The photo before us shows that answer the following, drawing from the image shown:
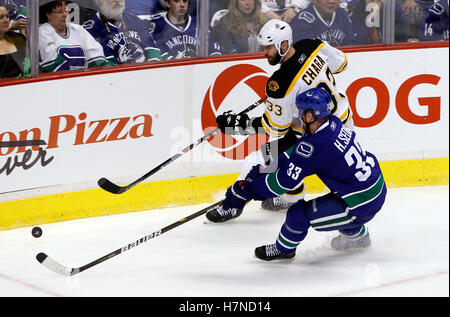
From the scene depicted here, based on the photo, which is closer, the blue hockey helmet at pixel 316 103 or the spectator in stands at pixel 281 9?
the blue hockey helmet at pixel 316 103

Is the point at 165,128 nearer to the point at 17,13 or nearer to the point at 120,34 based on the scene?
the point at 120,34

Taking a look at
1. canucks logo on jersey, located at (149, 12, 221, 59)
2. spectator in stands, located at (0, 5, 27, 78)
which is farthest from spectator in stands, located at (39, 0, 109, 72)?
canucks logo on jersey, located at (149, 12, 221, 59)

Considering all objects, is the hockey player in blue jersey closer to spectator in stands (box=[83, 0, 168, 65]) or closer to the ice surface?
the ice surface

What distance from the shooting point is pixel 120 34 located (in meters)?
5.75

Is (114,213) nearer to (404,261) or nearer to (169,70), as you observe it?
(169,70)

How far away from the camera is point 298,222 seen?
15.4 feet

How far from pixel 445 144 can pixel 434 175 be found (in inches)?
9.0

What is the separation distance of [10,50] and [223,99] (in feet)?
4.54

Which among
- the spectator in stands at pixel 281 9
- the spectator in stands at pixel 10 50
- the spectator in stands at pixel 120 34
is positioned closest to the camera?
the spectator in stands at pixel 10 50

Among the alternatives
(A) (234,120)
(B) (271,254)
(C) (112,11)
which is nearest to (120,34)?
(C) (112,11)

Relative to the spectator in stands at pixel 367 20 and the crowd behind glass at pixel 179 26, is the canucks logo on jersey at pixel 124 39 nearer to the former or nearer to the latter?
the crowd behind glass at pixel 179 26

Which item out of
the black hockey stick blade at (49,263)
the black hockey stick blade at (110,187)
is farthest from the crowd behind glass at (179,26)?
the black hockey stick blade at (49,263)

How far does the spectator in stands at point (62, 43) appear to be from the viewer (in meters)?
5.45
